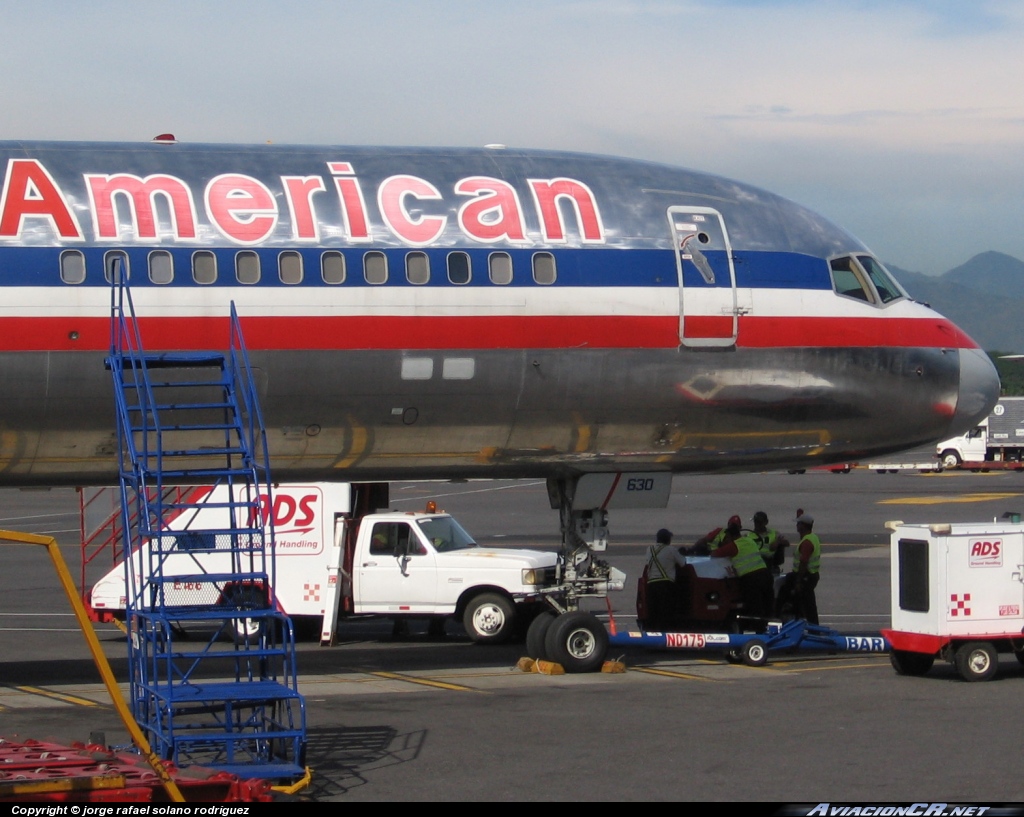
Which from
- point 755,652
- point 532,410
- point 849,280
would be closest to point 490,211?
point 532,410

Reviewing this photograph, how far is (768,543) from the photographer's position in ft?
69.1

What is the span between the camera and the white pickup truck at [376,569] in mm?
21547

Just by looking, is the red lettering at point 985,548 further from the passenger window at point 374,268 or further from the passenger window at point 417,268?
the passenger window at point 374,268

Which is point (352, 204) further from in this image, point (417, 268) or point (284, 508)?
point (284, 508)

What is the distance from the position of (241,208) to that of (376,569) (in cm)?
747

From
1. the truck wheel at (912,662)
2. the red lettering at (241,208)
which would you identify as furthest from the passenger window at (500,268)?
the truck wheel at (912,662)

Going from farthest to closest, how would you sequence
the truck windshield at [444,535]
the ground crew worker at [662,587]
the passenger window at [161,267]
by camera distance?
1. the truck windshield at [444,535]
2. the ground crew worker at [662,587]
3. the passenger window at [161,267]

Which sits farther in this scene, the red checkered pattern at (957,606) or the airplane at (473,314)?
the red checkered pattern at (957,606)

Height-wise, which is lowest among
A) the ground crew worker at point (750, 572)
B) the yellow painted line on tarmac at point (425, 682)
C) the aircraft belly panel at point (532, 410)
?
the yellow painted line on tarmac at point (425, 682)

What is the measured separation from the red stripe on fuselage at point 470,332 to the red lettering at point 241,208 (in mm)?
988

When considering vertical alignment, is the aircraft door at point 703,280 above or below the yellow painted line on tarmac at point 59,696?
above

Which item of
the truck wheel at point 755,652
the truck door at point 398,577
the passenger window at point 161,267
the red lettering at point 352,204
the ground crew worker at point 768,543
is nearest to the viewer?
the passenger window at point 161,267

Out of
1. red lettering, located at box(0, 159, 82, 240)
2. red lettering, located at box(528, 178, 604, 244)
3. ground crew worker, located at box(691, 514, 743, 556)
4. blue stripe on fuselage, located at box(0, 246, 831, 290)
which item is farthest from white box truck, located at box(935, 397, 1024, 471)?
red lettering, located at box(0, 159, 82, 240)

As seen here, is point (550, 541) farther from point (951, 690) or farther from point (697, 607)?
point (951, 690)
